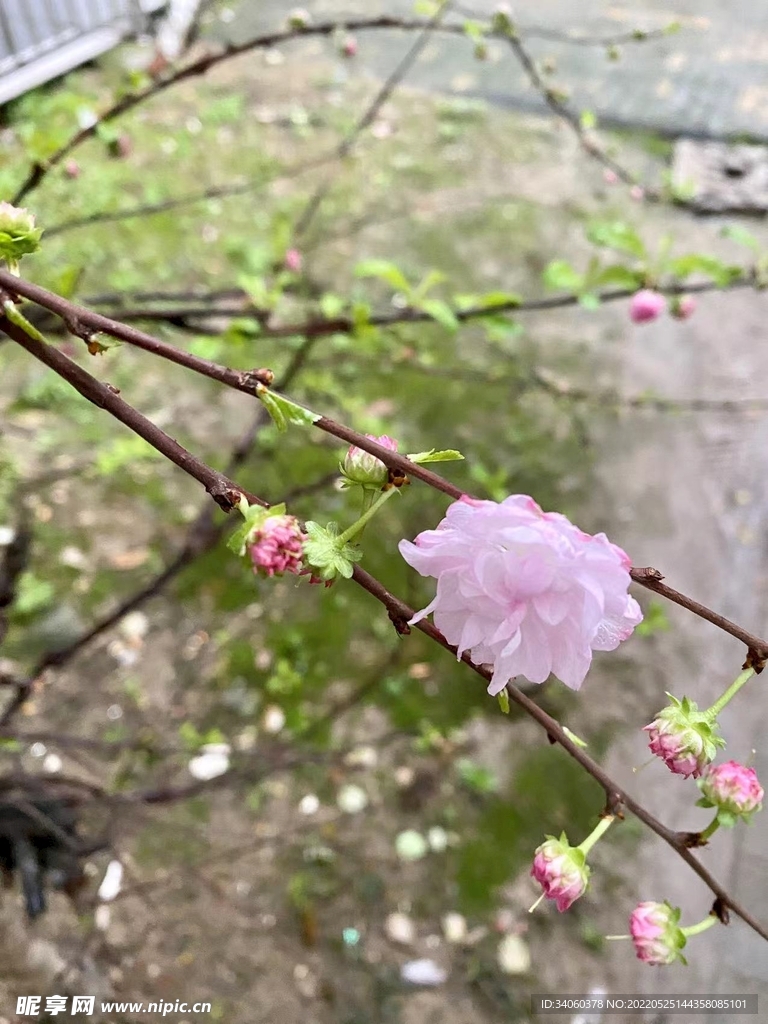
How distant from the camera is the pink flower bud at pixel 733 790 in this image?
45 cm

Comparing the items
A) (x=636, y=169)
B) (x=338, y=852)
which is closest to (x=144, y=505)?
(x=338, y=852)

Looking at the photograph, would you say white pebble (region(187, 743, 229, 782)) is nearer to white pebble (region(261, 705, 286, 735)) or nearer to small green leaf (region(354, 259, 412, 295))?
white pebble (region(261, 705, 286, 735))

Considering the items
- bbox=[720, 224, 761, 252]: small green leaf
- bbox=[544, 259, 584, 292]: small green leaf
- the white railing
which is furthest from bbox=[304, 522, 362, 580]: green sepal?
the white railing

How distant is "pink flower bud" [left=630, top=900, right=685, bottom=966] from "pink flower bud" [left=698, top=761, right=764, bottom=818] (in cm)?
8

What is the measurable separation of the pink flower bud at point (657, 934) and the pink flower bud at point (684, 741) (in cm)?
14

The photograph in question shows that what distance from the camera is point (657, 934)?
18.8 inches

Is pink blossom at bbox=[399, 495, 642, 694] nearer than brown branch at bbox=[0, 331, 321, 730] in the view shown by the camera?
Yes

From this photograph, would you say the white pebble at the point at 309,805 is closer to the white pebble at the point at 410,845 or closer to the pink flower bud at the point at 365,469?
the white pebble at the point at 410,845

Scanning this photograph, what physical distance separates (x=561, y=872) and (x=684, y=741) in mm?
108

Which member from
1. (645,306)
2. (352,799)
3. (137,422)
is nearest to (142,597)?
(352,799)

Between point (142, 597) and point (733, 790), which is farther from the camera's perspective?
point (142, 597)

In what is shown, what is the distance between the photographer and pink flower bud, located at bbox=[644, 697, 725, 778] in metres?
0.40

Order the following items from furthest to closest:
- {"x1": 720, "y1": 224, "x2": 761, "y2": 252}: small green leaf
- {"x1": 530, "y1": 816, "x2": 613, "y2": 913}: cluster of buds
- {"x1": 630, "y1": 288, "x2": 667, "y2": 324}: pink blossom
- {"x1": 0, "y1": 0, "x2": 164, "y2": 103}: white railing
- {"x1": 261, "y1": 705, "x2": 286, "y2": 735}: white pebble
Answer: {"x1": 0, "y1": 0, "x2": 164, "y2": 103}: white railing, {"x1": 261, "y1": 705, "x2": 286, "y2": 735}: white pebble, {"x1": 630, "y1": 288, "x2": 667, "y2": 324}: pink blossom, {"x1": 720, "y1": 224, "x2": 761, "y2": 252}: small green leaf, {"x1": 530, "y1": 816, "x2": 613, "y2": 913}: cluster of buds

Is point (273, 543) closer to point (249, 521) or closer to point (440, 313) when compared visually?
point (249, 521)
